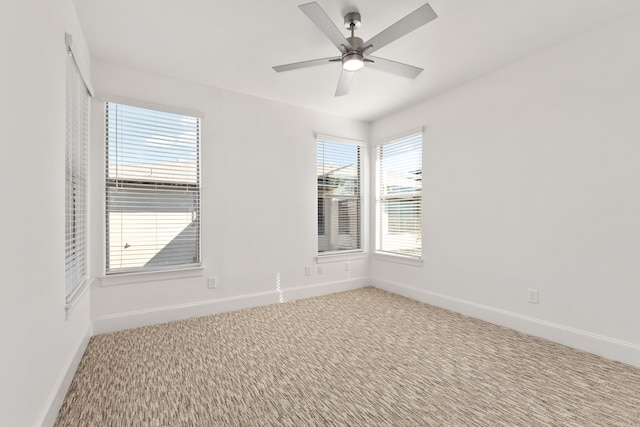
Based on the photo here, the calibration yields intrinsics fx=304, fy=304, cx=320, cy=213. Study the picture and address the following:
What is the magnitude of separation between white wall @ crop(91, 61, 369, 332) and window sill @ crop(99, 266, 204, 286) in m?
0.04

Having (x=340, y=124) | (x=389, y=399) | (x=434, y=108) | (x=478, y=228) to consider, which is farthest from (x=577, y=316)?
(x=340, y=124)

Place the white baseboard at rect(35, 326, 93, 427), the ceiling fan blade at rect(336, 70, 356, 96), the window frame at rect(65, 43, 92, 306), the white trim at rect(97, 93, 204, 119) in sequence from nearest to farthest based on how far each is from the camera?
the white baseboard at rect(35, 326, 93, 427) → the window frame at rect(65, 43, 92, 306) → the ceiling fan blade at rect(336, 70, 356, 96) → the white trim at rect(97, 93, 204, 119)

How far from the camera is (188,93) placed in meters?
3.43

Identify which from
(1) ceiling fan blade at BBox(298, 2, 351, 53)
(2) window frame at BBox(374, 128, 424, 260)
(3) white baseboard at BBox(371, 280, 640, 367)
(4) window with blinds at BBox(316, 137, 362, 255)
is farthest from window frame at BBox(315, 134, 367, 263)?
(1) ceiling fan blade at BBox(298, 2, 351, 53)

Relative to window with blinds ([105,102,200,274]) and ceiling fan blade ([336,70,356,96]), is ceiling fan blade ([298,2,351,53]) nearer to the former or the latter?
ceiling fan blade ([336,70,356,96])

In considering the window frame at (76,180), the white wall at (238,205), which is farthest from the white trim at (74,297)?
the white wall at (238,205)

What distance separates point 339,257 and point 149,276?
Result: 8.22 feet

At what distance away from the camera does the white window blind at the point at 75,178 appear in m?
2.17

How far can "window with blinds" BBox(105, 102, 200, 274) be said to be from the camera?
3059mm

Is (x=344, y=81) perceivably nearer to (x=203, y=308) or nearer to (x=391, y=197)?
(x=391, y=197)

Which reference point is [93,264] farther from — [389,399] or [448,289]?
[448,289]

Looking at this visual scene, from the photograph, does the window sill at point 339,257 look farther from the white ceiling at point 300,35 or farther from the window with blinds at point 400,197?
the white ceiling at point 300,35

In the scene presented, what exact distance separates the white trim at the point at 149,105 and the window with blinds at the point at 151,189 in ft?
0.15

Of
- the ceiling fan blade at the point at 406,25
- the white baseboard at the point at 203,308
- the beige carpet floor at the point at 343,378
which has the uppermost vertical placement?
the ceiling fan blade at the point at 406,25
